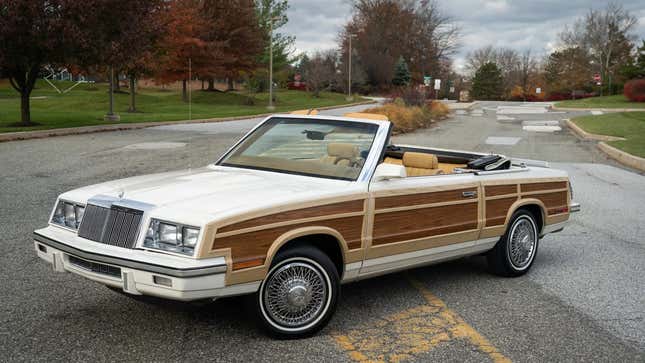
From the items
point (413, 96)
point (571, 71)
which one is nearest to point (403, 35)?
point (571, 71)

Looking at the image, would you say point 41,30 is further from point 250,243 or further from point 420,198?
point 250,243

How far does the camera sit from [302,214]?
14.9 feet

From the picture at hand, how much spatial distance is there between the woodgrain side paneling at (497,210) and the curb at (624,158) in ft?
38.6

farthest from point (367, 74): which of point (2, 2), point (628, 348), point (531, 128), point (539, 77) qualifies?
point (628, 348)

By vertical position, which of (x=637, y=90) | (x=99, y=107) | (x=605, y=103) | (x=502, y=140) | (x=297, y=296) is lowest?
(x=502, y=140)

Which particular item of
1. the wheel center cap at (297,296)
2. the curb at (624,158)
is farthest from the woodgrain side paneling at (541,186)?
the curb at (624,158)

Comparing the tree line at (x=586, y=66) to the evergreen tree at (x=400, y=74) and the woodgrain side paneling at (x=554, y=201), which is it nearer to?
the evergreen tree at (x=400, y=74)

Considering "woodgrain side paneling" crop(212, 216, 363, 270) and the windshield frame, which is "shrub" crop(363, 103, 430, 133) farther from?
"woodgrain side paneling" crop(212, 216, 363, 270)

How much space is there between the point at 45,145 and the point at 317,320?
15.9 meters

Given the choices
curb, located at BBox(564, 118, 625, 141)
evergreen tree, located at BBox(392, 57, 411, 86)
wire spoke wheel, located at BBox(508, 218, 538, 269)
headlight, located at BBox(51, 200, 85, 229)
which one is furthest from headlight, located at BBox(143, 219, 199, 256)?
evergreen tree, located at BBox(392, 57, 411, 86)

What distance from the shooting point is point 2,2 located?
2073 cm

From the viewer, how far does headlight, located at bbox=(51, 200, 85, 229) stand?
472 cm

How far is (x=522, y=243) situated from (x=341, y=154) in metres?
2.15

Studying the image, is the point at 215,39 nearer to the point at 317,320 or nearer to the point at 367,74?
the point at 367,74
